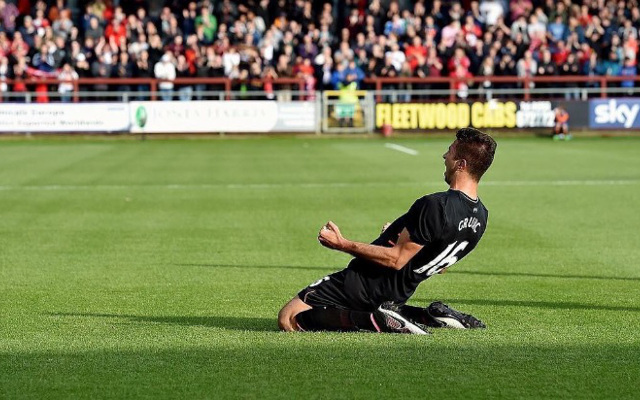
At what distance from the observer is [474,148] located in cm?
748

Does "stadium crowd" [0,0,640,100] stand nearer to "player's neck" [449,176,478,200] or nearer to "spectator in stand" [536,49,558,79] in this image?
"spectator in stand" [536,49,558,79]

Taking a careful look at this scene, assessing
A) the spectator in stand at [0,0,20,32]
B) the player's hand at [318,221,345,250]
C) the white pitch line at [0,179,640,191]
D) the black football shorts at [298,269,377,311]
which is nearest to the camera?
the player's hand at [318,221,345,250]

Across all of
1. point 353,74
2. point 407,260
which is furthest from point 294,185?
point 353,74

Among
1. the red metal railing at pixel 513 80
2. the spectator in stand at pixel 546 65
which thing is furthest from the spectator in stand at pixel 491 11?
the red metal railing at pixel 513 80

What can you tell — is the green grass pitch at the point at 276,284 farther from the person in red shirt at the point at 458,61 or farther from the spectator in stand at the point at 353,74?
the person in red shirt at the point at 458,61

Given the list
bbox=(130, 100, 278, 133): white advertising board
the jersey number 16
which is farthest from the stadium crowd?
the jersey number 16

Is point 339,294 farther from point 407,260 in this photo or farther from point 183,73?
point 183,73

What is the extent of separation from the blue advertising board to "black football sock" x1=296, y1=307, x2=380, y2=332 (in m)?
29.6

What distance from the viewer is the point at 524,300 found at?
32.6 feet

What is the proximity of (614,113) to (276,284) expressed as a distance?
27.3m

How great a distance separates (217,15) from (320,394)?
34007 mm

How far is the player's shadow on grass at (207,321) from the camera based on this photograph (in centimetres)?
847

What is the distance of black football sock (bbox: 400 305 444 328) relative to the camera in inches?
326

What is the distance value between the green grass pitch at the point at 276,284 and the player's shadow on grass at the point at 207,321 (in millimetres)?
22
